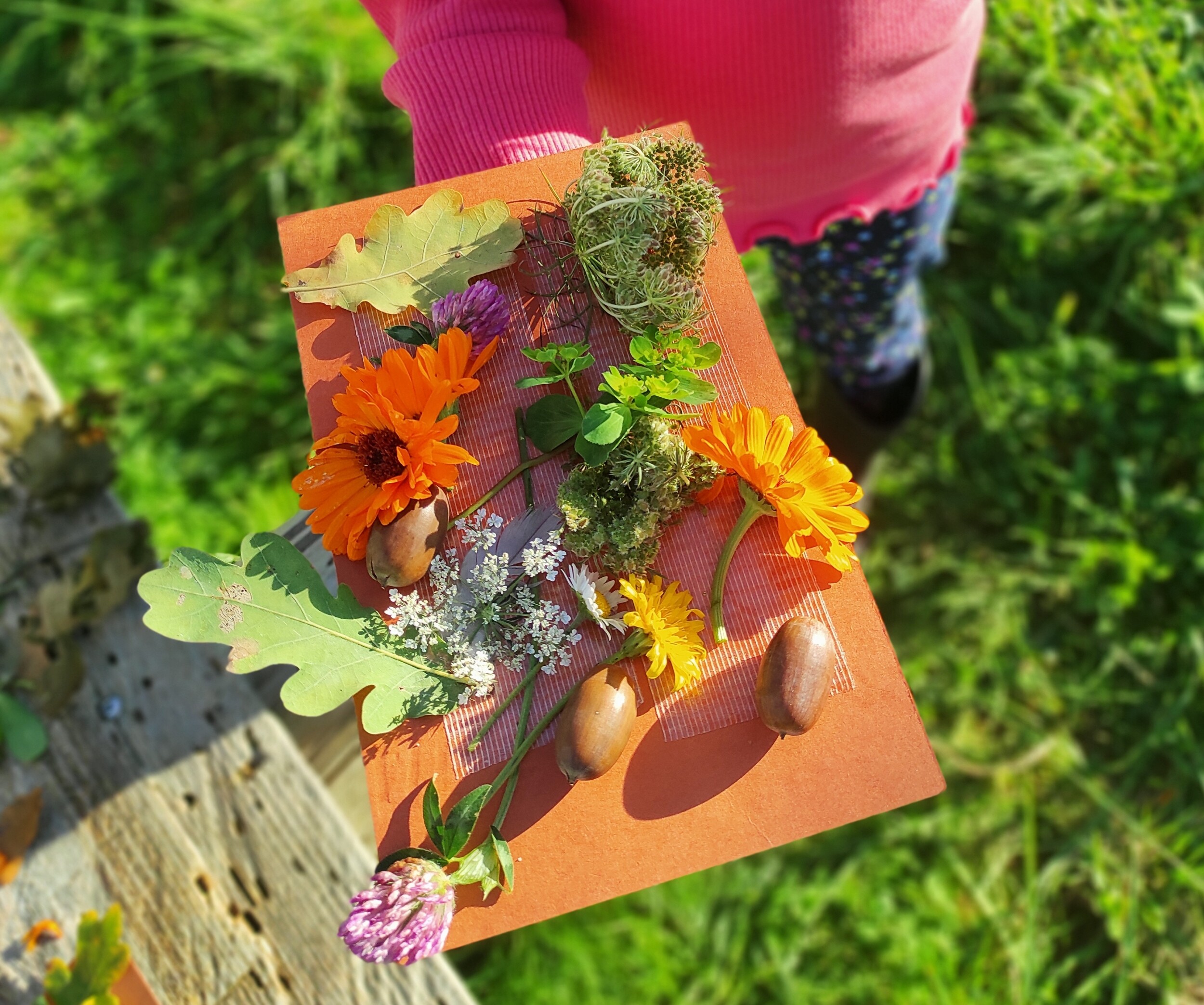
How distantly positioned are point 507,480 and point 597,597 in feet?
0.48

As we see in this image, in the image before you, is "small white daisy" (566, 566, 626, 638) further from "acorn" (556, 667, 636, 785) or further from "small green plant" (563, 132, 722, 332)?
"small green plant" (563, 132, 722, 332)

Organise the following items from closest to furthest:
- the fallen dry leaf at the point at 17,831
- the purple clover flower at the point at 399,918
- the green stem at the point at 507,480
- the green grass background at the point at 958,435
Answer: the purple clover flower at the point at 399,918, the green stem at the point at 507,480, the fallen dry leaf at the point at 17,831, the green grass background at the point at 958,435

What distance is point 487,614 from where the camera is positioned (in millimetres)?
825

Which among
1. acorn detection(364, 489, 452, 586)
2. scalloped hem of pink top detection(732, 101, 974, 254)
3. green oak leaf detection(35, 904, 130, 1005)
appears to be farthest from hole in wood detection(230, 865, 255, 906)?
scalloped hem of pink top detection(732, 101, 974, 254)

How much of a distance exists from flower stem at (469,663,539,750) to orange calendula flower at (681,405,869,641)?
0.26 m

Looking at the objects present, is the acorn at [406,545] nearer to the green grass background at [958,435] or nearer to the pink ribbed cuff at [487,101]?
the pink ribbed cuff at [487,101]

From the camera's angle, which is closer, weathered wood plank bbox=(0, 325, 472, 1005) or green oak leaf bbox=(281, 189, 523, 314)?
green oak leaf bbox=(281, 189, 523, 314)

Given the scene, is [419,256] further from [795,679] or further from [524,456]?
[795,679]

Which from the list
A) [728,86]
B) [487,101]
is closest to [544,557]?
[487,101]

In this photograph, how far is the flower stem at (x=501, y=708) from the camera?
0.82 metres

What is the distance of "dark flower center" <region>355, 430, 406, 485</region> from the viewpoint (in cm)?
82

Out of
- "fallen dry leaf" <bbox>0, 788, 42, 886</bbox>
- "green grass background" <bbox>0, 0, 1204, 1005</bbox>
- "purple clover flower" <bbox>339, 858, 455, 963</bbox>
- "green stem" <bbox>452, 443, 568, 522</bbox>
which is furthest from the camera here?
"green grass background" <bbox>0, 0, 1204, 1005</bbox>

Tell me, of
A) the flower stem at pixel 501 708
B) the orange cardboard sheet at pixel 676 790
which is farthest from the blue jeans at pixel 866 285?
the flower stem at pixel 501 708

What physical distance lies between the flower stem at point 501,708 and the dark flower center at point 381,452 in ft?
0.73
